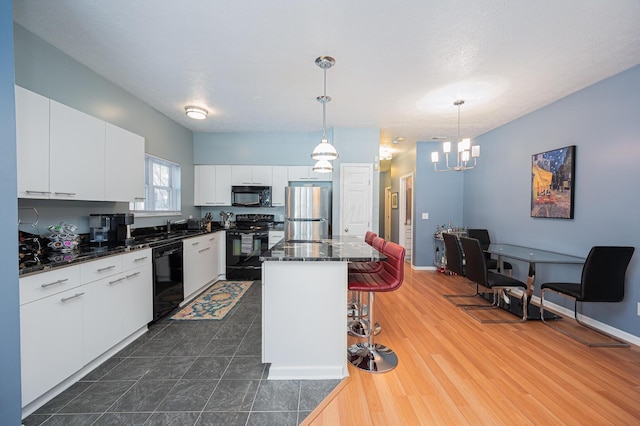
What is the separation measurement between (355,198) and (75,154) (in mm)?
3522

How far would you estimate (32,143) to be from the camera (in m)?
1.79

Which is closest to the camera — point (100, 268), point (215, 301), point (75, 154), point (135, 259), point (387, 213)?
point (100, 268)

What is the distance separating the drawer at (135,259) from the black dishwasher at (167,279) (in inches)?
4.7

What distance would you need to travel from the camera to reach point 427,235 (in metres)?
5.36

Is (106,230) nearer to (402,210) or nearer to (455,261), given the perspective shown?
(455,261)

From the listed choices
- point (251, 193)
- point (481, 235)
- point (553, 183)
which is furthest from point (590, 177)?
point (251, 193)

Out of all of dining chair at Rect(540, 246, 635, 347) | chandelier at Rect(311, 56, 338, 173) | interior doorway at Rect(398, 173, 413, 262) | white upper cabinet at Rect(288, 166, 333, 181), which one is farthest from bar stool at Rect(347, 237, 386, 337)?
interior doorway at Rect(398, 173, 413, 262)

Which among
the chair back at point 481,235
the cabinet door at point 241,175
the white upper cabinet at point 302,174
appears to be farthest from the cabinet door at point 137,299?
the chair back at point 481,235

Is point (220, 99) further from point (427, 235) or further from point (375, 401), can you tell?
point (427, 235)

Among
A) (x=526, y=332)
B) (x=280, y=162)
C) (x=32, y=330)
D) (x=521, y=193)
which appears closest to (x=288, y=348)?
(x=32, y=330)

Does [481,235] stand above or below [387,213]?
below

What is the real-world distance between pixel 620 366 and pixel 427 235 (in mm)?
3352

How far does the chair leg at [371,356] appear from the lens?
6.81 ft

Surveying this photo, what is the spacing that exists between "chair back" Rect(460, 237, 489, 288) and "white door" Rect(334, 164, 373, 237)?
1.57 meters
